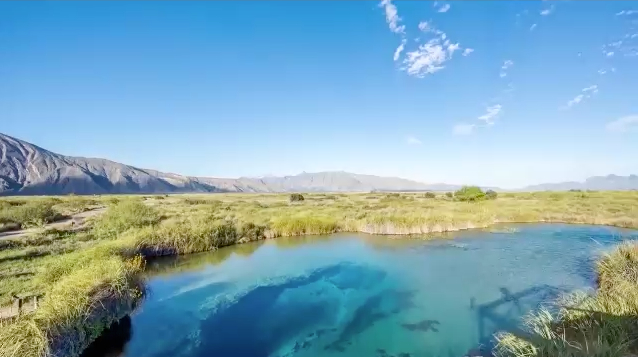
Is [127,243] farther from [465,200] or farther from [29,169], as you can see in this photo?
[29,169]

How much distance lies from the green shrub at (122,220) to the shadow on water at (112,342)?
1424cm

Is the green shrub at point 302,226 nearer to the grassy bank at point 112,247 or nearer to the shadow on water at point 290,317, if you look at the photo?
the grassy bank at point 112,247

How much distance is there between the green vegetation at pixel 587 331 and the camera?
21.2ft

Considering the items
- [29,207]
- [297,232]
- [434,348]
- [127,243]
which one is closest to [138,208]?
[127,243]

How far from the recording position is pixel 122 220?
25.6 meters

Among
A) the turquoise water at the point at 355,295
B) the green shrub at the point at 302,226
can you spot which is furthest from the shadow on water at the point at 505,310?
the green shrub at the point at 302,226

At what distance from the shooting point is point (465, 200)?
52.6m

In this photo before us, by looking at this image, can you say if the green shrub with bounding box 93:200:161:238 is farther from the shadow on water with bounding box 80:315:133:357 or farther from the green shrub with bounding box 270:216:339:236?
the shadow on water with bounding box 80:315:133:357

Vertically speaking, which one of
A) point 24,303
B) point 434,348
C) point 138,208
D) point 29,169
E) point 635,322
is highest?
point 29,169

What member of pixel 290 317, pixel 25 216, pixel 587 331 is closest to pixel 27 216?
pixel 25 216

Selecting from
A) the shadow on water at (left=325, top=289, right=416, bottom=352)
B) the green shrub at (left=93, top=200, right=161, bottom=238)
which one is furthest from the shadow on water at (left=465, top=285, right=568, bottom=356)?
the green shrub at (left=93, top=200, right=161, bottom=238)

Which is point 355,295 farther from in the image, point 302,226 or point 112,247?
point 302,226

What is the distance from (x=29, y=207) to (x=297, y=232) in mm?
26419

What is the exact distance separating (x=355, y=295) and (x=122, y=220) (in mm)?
18958
